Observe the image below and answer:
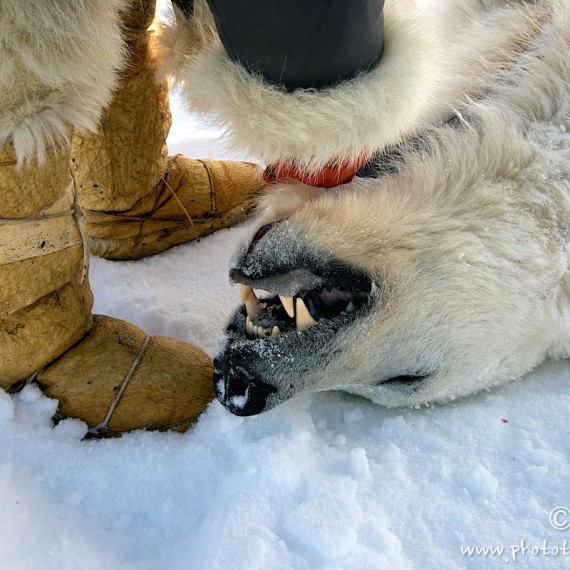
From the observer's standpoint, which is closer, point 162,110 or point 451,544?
point 451,544

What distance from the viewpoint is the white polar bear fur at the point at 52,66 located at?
77 centimetres

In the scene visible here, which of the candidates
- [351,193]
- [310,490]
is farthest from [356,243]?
[310,490]

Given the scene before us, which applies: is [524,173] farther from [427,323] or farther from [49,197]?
[49,197]

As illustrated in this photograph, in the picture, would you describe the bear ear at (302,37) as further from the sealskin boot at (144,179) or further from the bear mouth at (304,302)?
the sealskin boot at (144,179)

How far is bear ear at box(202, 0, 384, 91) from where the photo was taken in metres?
0.68

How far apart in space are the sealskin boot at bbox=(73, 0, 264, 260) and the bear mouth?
0.74 m

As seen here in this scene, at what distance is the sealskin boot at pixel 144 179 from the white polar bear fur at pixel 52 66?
0.51 metres

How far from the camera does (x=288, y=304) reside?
1061 millimetres

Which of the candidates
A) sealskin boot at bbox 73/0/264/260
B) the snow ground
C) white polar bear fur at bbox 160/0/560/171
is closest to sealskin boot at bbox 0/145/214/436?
the snow ground

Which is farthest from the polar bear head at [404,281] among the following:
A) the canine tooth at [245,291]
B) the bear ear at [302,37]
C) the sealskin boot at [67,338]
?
the bear ear at [302,37]

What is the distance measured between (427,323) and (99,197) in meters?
1.04

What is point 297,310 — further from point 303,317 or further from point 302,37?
Answer: point 302,37

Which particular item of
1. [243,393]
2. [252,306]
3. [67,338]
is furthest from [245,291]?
[67,338]

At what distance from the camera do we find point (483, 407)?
112cm
